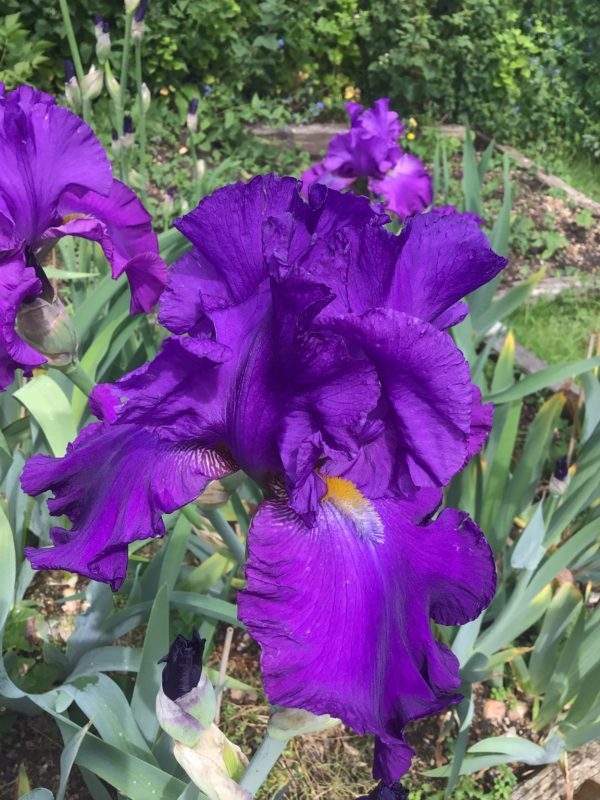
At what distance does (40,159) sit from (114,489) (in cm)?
68

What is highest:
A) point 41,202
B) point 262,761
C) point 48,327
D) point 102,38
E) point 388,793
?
point 102,38

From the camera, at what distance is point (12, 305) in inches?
Answer: 47.6

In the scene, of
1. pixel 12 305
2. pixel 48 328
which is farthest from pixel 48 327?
pixel 12 305

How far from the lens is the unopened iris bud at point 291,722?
38.4 inches

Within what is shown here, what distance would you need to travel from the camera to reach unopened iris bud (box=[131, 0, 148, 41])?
240cm

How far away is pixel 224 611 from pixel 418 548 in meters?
0.79

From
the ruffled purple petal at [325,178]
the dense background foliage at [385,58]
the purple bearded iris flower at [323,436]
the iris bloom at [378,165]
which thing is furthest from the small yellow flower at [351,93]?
the purple bearded iris flower at [323,436]

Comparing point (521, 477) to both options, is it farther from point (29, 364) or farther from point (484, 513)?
point (29, 364)

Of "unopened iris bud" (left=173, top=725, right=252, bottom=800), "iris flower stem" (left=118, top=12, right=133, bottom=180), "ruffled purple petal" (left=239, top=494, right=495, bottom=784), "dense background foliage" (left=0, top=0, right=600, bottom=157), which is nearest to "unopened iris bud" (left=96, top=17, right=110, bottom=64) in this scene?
"iris flower stem" (left=118, top=12, right=133, bottom=180)

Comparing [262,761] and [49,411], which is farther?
[49,411]

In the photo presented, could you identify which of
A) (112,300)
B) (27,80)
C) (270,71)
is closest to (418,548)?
(112,300)

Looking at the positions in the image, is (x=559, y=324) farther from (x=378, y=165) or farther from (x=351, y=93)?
(x=351, y=93)

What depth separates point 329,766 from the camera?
6.22 ft

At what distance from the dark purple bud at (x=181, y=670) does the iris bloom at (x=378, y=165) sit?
2.18 metres
